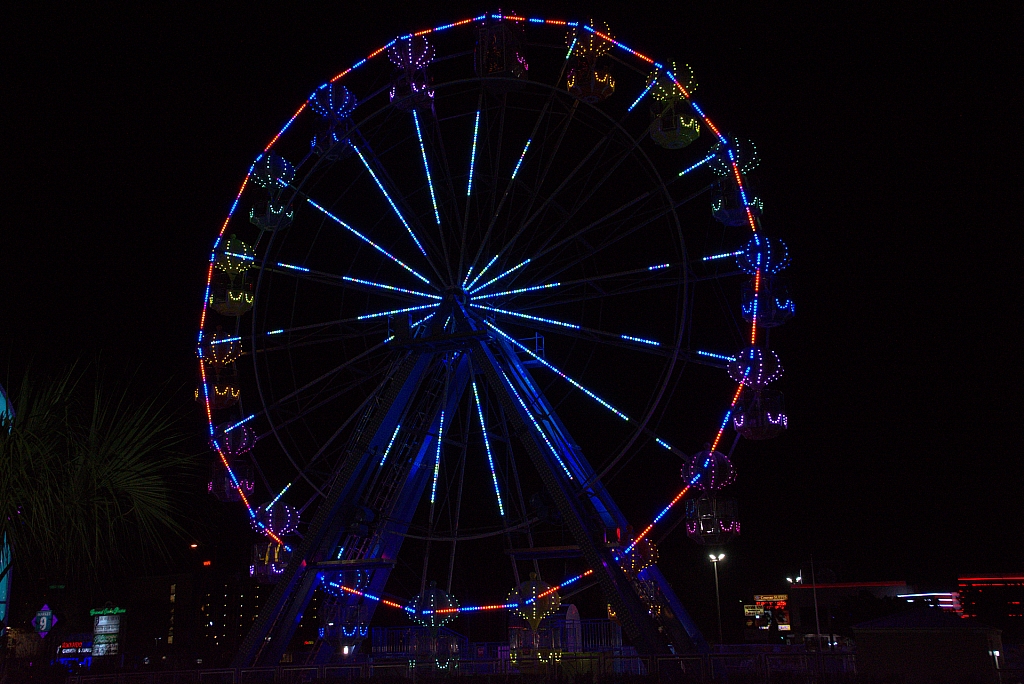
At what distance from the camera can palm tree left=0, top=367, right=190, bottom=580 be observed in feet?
30.5

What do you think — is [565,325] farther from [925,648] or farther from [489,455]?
[925,648]

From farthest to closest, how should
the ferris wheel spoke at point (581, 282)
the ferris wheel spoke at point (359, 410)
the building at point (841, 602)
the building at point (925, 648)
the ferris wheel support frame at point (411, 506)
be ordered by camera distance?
the building at point (841, 602) → the ferris wheel spoke at point (359, 410) → the ferris wheel spoke at point (581, 282) → the ferris wheel support frame at point (411, 506) → the building at point (925, 648)

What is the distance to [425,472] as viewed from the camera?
61.4 ft

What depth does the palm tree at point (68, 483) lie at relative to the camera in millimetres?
9281

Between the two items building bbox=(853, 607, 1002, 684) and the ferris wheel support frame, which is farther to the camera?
the ferris wheel support frame

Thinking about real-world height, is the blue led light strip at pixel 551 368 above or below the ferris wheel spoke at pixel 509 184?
below

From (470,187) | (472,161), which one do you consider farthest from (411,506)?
(472,161)

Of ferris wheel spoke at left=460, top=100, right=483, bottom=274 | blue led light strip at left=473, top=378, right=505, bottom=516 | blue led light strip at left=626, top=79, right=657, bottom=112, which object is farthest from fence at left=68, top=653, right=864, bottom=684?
blue led light strip at left=626, top=79, right=657, bottom=112

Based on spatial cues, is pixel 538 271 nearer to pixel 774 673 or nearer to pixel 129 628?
pixel 774 673

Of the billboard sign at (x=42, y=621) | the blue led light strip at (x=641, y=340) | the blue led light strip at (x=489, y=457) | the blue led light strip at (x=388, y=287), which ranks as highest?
the blue led light strip at (x=388, y=287)

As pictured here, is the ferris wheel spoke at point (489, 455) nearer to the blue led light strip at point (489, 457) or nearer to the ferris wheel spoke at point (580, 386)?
the blue led light strip at point (489, 457)

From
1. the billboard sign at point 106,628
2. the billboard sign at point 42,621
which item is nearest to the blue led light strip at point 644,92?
the billboard sign at point 42,621

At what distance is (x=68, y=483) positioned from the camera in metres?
9.75

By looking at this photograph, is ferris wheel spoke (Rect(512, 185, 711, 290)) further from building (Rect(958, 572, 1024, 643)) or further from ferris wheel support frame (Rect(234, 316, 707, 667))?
building (Rect(958, 572, 1024, 643))
